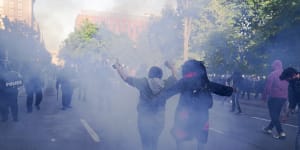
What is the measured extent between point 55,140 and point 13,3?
8311 cm

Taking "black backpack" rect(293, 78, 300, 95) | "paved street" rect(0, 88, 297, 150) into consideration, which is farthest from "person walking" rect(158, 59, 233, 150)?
"black backpack" rect(293, 78, 300, 95)

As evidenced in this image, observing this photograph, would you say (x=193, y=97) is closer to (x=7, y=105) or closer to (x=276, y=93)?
(x=276, y=93)

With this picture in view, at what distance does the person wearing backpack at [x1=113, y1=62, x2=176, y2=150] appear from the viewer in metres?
5.19

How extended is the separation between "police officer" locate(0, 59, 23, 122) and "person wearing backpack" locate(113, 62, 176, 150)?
4.87 meters

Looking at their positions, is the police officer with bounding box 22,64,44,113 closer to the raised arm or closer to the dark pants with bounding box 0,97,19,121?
the dark pants with bounding box 0,97,19,121

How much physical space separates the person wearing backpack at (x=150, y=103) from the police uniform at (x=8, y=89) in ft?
16.0

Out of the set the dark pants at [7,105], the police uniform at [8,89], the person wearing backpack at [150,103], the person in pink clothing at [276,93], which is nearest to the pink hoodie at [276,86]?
the person in pink clothing at [276,93]

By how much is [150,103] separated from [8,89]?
546 cm

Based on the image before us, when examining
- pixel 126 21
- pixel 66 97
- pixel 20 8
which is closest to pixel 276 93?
pixel 126 21

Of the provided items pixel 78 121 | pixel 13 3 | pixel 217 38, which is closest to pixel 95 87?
pixel 78 121

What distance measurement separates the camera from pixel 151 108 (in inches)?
206

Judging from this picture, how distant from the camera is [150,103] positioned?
5.21 meters

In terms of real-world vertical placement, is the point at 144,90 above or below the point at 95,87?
→ above

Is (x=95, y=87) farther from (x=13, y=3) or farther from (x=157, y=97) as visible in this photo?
(x=13, y=3)
